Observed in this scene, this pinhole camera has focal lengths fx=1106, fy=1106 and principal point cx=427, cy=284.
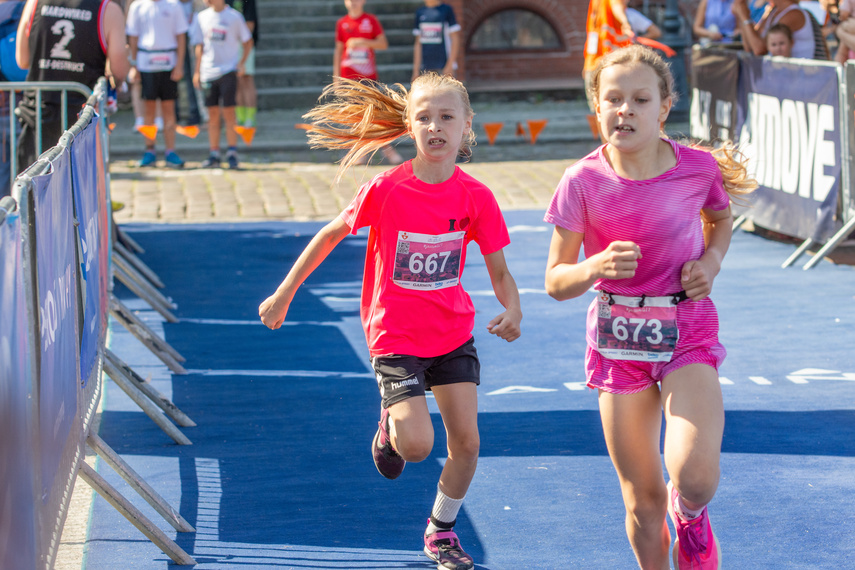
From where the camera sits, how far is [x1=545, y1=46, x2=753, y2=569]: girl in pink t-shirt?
3.31 m

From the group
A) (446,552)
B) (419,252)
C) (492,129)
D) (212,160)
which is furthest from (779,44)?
(446,552)

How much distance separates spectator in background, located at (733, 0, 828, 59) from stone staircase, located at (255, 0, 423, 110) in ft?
28.8

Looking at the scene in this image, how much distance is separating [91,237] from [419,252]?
1522mm

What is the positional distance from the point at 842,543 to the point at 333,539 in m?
1.84

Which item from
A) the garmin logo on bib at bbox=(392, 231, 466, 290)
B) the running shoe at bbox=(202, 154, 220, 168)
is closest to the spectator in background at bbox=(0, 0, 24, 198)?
the running shoe at bbox=(202, 154, 220, 168)

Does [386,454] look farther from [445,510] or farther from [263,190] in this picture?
[263,190]

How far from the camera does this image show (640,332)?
10.9 feet

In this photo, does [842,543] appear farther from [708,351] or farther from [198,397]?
[198,397]

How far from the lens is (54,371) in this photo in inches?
125

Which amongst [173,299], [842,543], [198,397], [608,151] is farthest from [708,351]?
[173,299]

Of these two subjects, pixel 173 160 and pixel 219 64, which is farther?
pixel 173 160

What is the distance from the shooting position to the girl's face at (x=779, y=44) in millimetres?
9812

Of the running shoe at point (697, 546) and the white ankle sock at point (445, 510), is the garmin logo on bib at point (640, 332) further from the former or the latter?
the white ankle sock at point (445, 510)

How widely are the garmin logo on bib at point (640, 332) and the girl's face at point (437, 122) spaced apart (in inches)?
35.0
